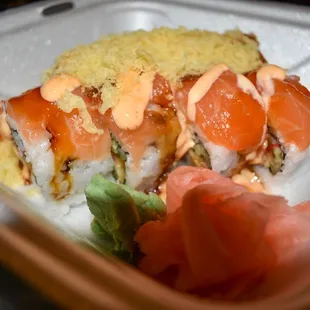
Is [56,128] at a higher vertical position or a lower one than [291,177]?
higher

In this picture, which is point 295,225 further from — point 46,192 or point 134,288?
point 46,192

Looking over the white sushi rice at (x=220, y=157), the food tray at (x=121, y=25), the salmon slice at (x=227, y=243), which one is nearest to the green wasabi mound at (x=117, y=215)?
the salmon slice at (x=227, y=243)

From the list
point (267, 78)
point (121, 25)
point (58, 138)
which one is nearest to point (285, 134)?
point (267, 78)

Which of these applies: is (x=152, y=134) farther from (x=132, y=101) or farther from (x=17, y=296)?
(x=17, y=296)

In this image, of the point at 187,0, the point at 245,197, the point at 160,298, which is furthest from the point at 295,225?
the point at 187,0

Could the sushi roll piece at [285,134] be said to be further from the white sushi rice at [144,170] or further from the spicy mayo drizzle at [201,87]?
the white sushi rice at [144,170]

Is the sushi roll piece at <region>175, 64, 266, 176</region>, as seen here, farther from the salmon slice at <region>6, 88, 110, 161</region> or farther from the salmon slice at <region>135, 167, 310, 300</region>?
the salmon slice at <region>135, 167, 310, 300</region>

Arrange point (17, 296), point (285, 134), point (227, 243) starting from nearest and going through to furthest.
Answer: point (17, 296), point (227, 243), point (285, 134)
